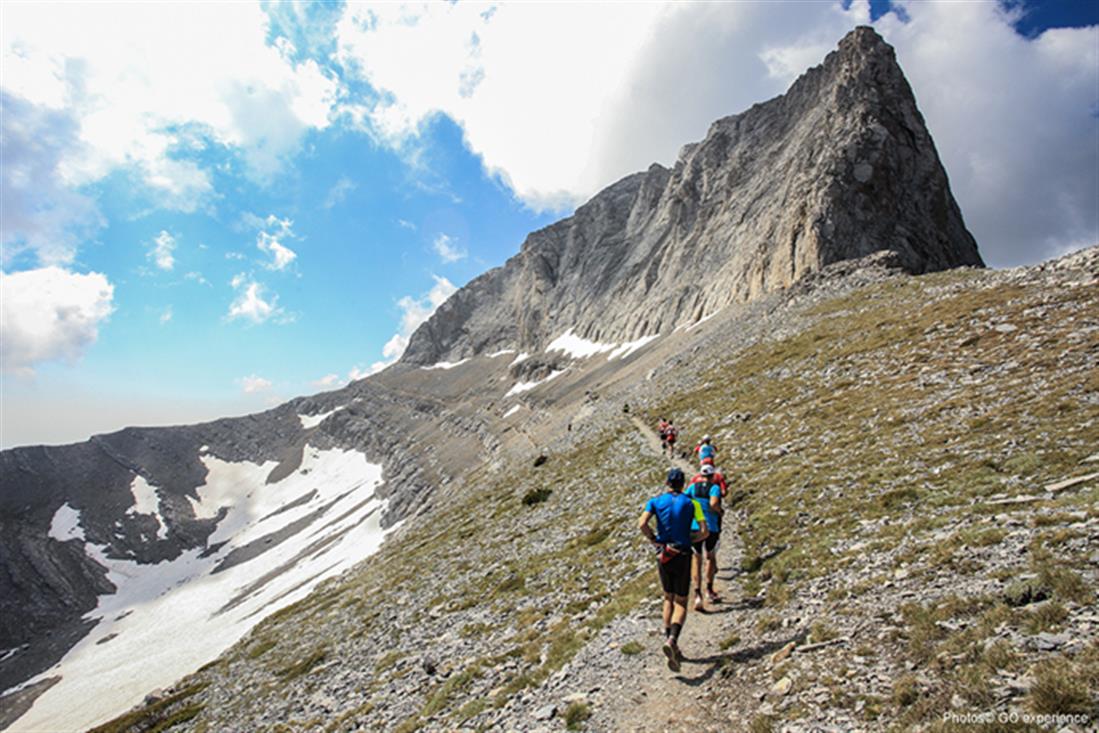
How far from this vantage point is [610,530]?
76.0 feet

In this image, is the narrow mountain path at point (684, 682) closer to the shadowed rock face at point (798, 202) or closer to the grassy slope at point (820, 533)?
the grassy slope at point (820, 533)

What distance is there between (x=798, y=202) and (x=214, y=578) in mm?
153723

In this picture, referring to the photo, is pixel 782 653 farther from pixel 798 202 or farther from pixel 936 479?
pixel 798 202

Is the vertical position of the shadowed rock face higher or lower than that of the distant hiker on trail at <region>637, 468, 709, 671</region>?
higher

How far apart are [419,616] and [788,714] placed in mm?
19880

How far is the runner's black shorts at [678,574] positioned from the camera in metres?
11.0

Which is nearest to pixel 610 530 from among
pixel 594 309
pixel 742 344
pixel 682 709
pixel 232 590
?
pixel 682 709

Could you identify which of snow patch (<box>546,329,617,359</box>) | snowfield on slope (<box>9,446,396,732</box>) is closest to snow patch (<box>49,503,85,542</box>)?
snowfield on slope (<box>9,446,396,732</box>)

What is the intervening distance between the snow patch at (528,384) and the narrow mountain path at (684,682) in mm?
A: 122713

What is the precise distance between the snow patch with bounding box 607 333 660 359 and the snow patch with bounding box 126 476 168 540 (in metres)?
A: 151

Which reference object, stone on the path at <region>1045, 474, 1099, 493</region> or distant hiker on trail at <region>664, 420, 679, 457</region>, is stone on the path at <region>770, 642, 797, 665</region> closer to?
stone on the path at <region>1045, 474, 1099, 493</region>

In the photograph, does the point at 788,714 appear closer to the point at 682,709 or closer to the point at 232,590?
the point at 682,709

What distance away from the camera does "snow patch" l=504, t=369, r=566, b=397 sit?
458 feet

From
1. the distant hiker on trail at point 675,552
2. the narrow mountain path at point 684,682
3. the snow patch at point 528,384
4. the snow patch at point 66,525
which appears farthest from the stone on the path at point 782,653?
the snow patch at point 66,525
